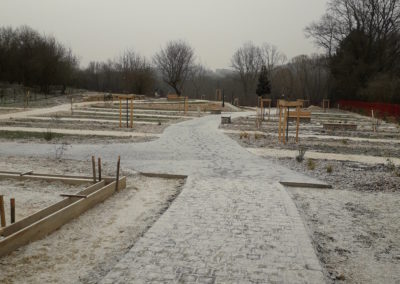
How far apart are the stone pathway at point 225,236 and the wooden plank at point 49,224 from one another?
1336 millimetres

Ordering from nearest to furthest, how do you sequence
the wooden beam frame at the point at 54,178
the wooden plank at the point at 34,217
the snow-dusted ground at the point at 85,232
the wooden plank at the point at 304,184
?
the snow-dusted ground at the point at 85,232
the wooden plank at the point at 34,217
the wooden beam frame at the point at 54,178
the wooden plank at the point at 304,184

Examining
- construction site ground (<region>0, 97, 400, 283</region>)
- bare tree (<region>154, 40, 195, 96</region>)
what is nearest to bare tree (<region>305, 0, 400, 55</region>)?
bare tree (<region>154, 40, 195, 96</region>)

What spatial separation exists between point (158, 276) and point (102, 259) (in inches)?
34.4

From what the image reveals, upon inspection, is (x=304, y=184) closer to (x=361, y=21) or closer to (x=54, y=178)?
(x=54, y=178)

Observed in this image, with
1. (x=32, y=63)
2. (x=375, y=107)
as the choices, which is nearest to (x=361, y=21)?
(x=375, y=107)

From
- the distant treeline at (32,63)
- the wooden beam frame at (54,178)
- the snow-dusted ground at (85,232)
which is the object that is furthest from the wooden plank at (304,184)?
→ the distant treeline at (32,63)

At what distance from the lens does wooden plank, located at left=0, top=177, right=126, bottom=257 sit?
4.26m

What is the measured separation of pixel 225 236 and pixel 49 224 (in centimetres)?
238

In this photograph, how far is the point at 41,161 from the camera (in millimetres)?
9648

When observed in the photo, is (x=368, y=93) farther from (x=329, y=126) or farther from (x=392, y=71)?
(x=329, y=126)

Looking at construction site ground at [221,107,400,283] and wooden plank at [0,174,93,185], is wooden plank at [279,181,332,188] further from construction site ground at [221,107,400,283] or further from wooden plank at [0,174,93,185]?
wooden plank at [0,174,93,185]

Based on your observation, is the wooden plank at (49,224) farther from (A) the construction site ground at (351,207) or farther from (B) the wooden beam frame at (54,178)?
(A) the construction site ground at (351,207)

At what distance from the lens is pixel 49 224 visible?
194 inches

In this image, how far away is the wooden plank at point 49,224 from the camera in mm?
4258
